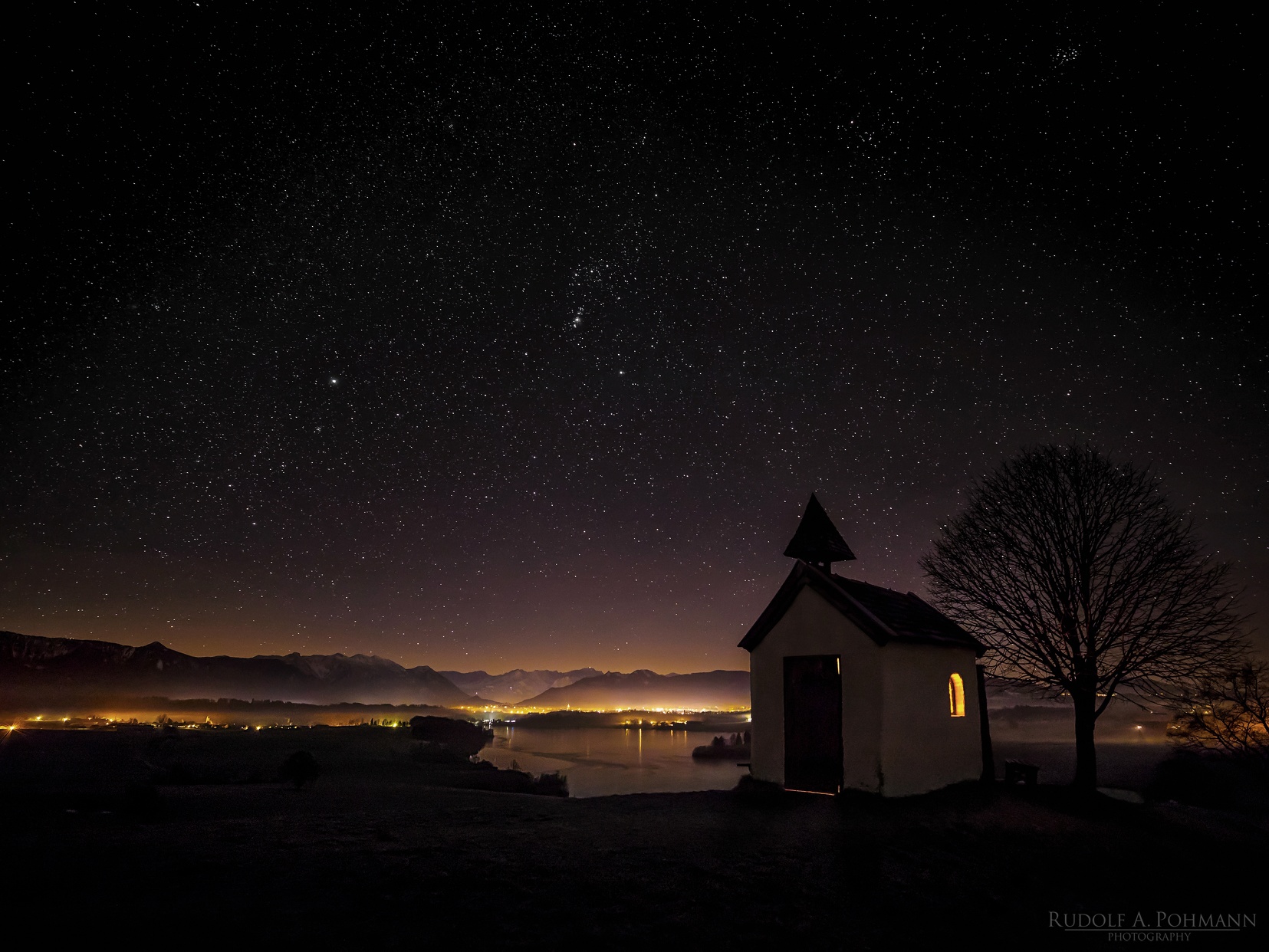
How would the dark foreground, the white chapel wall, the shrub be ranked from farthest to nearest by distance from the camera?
the shrub < the white chapel wall < the dark foreground

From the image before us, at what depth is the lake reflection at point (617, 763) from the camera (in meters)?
47.4

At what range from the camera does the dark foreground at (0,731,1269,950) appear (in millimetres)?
7219

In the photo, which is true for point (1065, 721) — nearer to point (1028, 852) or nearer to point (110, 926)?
point (1028, 852)

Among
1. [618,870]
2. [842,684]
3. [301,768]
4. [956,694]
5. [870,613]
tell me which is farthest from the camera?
[301,768]

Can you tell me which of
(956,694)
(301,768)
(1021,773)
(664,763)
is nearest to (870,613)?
(956,694)

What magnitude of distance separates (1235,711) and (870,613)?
11.6 meters

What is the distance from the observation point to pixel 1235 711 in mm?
17406

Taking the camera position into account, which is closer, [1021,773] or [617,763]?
[1021,773]

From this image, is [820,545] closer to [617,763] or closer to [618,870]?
[618,870]

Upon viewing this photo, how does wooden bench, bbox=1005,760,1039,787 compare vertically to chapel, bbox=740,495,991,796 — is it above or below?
below

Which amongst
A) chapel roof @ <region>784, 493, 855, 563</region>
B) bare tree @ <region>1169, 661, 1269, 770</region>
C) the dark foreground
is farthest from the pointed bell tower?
bare tree @ <region>1169, 661, 1269, 770</region>

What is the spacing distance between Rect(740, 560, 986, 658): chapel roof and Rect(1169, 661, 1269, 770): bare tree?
18.1 ft

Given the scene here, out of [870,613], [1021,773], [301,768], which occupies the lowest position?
[301,768]

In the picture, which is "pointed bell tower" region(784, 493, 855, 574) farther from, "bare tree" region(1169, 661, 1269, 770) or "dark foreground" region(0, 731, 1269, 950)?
"bare tree" region(1169, 661, 1269, 770)
